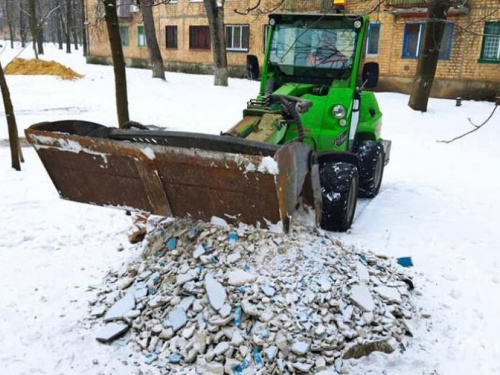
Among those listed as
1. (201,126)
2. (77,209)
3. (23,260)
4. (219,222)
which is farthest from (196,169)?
(201,126)

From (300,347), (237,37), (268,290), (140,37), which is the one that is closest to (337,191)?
(268,290)

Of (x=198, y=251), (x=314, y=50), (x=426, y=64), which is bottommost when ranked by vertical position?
(x=198, y=251)

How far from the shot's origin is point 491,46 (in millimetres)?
17453

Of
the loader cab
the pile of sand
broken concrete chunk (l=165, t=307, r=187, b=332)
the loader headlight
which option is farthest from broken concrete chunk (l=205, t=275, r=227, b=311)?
the pile of sand

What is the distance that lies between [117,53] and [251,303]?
454 cm

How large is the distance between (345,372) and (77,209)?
3998 mm

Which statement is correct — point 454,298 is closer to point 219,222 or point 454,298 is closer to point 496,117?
point 219,222

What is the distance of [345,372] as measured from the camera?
3.36m

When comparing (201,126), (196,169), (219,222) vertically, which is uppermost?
(196,169)

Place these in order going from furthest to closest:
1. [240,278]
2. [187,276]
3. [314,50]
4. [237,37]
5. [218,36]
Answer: [237,37] → [218,36] → [314,50] → [187,276] → [240,278]

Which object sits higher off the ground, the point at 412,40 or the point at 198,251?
the point at 412,40

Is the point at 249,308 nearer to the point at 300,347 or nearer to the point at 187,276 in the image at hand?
Result: the point at 300,347

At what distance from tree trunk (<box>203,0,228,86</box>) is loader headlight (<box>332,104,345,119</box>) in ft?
36.5

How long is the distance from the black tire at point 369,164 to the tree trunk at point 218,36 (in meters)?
10.5
